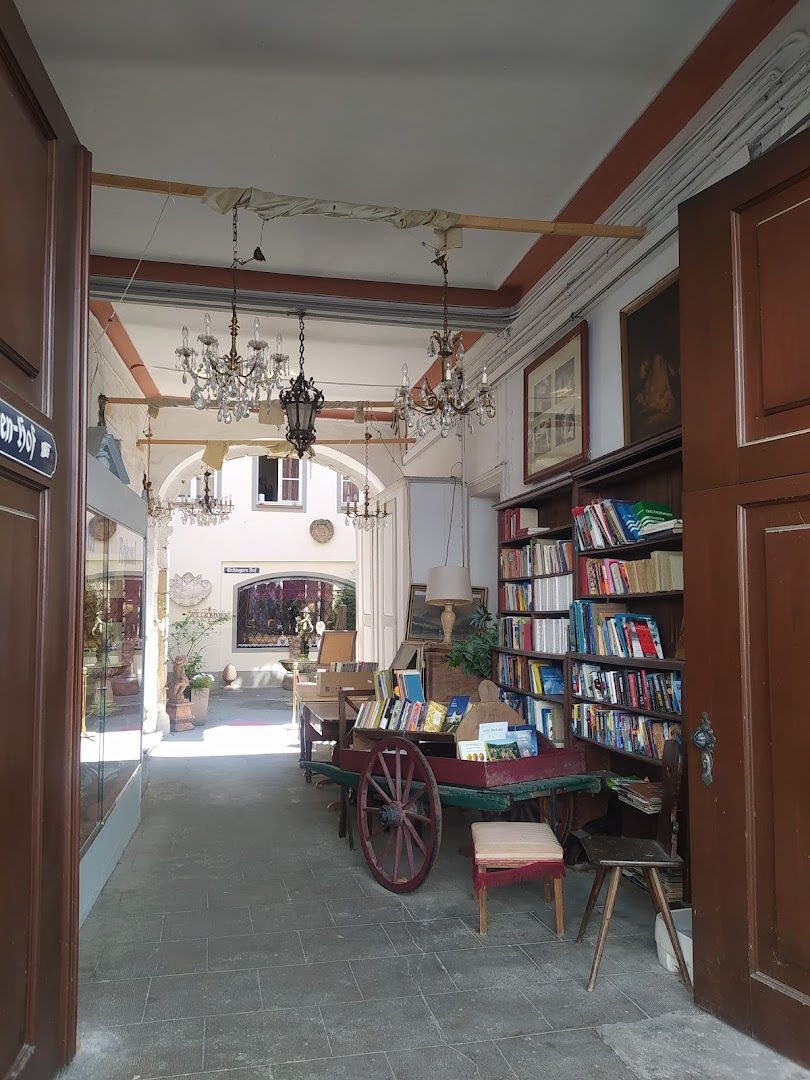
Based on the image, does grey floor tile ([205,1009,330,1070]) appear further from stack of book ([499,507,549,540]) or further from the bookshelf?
stack of book ([499,507,549,540])

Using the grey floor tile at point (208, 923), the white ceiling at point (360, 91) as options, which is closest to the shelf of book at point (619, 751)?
the grey floor tile at point (208, 923)

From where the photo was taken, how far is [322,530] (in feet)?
62.1

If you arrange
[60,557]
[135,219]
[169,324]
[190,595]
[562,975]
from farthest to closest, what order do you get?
[190,595], [169,324], [135,219], [562,975], [60,557]

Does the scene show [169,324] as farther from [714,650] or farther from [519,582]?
[714,650]

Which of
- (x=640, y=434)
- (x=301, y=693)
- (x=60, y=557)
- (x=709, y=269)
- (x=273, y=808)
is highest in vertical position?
(x=709, y=269)

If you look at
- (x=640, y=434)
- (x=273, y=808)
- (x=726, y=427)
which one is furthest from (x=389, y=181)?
(x=273, y=808)

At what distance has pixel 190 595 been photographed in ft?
59.0

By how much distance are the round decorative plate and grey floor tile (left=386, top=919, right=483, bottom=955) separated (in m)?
15.1

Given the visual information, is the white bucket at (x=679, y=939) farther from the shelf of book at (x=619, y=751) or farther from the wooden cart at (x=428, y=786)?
the wooden cart at (x=428, y=786)

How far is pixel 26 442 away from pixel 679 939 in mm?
3182

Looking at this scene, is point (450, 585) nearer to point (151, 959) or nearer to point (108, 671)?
point (108, 671)

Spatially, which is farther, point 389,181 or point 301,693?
point 301,693

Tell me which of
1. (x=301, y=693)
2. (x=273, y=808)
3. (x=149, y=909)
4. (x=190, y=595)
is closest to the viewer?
(x=149, y=909)

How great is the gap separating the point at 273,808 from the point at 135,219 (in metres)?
4.61
